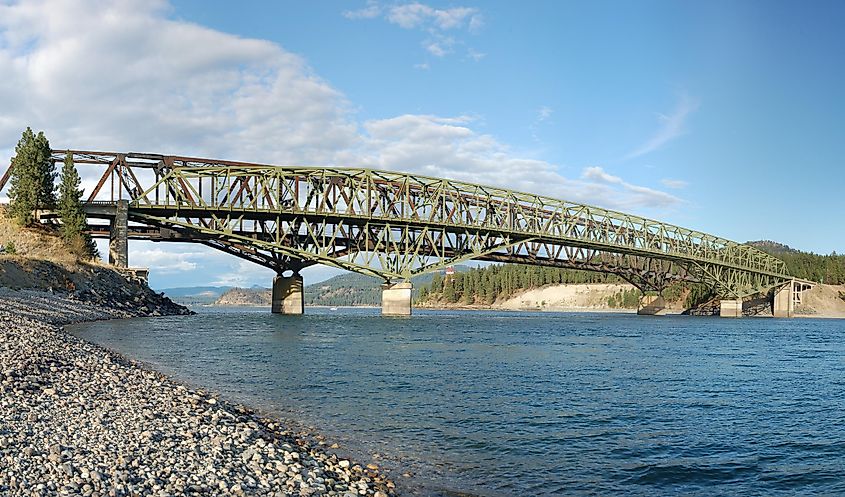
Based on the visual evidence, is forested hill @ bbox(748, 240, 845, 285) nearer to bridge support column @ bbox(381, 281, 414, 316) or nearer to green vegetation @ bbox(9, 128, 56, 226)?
bridge support column @ bbox(381, 281, 414, 316)

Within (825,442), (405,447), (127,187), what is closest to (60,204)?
(127,187)

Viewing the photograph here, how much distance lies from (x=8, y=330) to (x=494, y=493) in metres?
23.9

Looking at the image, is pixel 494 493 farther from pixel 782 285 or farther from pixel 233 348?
pixel 782 285

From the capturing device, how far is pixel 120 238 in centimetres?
7875

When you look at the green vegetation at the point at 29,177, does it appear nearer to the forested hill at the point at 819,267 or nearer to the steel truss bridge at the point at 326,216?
Result: the steel truss bridge at the point at 326,216

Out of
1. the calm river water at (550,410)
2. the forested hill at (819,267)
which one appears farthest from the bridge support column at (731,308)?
the calm river water at (550,410)

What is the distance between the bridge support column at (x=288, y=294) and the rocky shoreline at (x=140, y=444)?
2899 inches

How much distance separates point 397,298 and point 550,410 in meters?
74.3

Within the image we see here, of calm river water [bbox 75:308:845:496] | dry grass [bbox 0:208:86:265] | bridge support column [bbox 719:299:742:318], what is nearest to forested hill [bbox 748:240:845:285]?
bridge support column [bbox 719:299:742:318]

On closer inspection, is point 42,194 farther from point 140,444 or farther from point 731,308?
point 731,308

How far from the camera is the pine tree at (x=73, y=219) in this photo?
2830 inches

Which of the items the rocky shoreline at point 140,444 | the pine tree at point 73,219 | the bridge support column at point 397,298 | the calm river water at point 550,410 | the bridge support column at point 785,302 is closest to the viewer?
the rocky shoreline at point 140,444

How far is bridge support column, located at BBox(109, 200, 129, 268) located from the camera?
257 ft

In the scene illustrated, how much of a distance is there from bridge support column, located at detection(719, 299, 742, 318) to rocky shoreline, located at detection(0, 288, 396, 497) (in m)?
141
